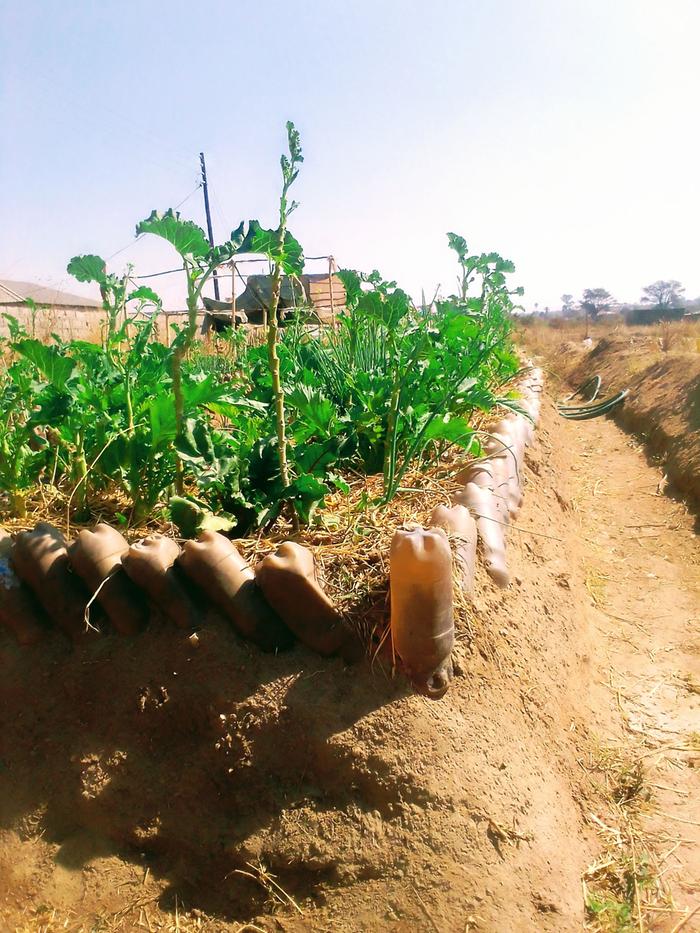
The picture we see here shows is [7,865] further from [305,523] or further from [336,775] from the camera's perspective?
[305,523]

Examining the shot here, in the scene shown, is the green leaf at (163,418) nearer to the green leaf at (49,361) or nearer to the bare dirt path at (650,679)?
the green leaf at (49,361)

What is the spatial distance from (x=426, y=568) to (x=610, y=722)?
1.48m

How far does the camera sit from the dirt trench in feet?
5.37

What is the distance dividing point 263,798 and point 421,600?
67 centimetres

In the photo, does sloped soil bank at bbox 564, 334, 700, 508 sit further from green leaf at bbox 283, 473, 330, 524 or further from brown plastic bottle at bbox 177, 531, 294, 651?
brown plastic bottle at bbox 177, 531, 294, 651

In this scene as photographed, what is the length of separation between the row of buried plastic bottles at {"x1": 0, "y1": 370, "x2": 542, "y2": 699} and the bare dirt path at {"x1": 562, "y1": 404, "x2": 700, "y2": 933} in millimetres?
896

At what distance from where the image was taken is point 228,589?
1.78 m

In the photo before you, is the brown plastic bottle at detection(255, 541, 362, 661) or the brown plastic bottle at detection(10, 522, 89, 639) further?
the brown plastic bottle at detection(10, 522, 89, 639)

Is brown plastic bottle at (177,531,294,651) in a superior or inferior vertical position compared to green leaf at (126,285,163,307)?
inferior

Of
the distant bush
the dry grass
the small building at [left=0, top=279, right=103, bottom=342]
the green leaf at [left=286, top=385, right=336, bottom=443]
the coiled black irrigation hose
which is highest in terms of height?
the distant bush

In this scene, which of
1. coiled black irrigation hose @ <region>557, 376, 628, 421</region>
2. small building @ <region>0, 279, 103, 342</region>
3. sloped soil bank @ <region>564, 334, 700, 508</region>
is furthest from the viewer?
coiled black irrigation hose @ <region>557, 376, 628, 421</region>

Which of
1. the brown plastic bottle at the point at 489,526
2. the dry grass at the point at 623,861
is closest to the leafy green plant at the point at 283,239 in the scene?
the brown plastic bottle at the point at 489,526

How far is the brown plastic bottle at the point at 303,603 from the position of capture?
1744 millimetres

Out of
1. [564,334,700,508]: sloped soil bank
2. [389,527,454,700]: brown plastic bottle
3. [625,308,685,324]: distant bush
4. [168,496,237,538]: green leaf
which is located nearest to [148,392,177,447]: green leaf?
[168,496,237,538]: green leaf
